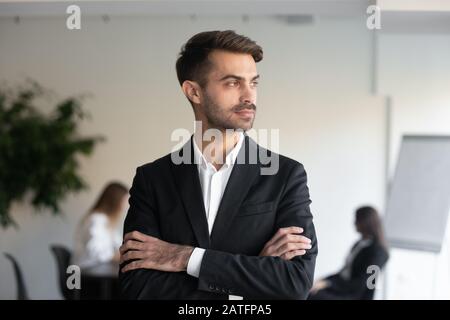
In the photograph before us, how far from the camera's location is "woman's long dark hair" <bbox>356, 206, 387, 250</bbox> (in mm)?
5711

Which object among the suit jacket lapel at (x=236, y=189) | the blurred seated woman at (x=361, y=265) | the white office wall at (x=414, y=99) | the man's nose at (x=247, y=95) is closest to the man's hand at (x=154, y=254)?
the suit jacket lapel at (x=236, y=189)

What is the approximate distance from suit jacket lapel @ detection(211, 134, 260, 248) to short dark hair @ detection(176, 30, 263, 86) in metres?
0.32

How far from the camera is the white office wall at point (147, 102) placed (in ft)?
16.1

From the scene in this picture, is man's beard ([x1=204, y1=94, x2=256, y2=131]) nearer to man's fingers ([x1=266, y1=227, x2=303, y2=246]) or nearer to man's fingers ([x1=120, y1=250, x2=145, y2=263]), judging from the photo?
man's fingers ([x1=266, y1=227, x2=303, y2=246])

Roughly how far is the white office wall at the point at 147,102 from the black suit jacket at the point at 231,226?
1353mm

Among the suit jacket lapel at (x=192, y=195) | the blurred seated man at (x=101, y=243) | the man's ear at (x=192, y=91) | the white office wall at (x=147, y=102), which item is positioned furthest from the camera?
the blurred seated man at (x=101, y=243)

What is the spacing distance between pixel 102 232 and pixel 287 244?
140 inches

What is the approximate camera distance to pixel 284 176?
2816 mm

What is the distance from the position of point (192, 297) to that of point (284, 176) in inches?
22.5

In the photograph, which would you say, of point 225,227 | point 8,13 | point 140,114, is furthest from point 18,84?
point 225,227

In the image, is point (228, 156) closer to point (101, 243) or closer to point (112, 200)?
point (101, 243)

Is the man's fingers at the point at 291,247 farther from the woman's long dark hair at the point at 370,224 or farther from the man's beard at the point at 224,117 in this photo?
the woman's long dark hair at the point at 370,224

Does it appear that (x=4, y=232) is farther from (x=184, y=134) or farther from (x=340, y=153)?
(x=184, y=134)

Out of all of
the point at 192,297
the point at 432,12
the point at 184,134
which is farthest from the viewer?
the point at 432,12
